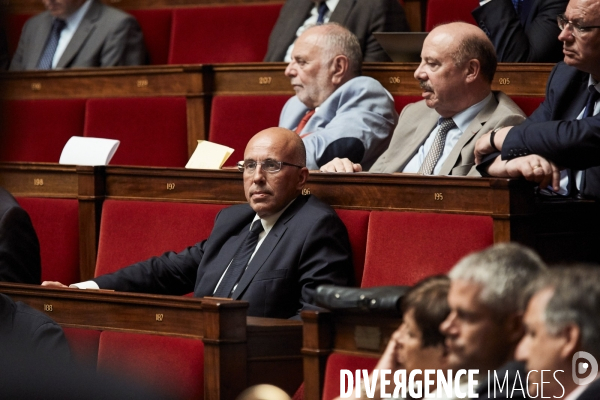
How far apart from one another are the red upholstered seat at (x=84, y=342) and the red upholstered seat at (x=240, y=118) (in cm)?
85

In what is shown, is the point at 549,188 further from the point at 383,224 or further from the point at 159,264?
the point at 159,264

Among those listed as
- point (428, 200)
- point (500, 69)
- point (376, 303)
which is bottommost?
point (376, 303)

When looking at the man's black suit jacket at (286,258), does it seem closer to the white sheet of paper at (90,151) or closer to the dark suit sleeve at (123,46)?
the white sheet of paper at (90,151)

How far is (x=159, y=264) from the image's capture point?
1.63 m

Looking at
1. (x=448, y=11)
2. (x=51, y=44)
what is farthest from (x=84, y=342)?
(x=51, y=44)

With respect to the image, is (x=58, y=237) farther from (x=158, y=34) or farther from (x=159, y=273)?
→ (x=158, y=34)

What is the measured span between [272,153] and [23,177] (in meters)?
0.65

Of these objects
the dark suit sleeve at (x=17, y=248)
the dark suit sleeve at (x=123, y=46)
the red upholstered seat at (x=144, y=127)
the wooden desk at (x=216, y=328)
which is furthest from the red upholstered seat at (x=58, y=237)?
the dark suit sleeve at (x=123, y=46)

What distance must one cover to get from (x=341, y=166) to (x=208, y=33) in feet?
3.55

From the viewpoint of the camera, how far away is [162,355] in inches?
50.6

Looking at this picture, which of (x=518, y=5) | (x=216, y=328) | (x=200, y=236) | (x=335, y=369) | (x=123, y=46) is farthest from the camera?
(x=123, y=46)

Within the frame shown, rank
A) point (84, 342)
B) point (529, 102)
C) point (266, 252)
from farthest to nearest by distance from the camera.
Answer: point (529, 102)
point (266, 252)
point (84, 342)

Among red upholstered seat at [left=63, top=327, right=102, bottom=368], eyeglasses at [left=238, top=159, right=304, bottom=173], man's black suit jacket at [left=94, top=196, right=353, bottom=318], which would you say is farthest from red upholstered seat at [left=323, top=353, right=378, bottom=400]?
eyeglasses at [left=238, top=159, right=304, bottom=173]

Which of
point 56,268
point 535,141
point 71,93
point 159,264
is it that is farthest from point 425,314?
point 71,93
